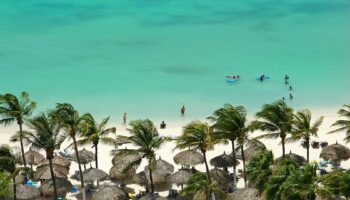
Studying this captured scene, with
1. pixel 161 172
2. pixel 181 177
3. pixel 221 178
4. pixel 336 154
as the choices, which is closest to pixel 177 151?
pixel 161 172

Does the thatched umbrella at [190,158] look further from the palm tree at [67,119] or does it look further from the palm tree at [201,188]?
the palm tree at [67,119]

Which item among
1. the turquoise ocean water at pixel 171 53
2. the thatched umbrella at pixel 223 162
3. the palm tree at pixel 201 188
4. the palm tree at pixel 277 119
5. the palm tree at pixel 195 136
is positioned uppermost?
the turquoise ocean water at pixel 171 53

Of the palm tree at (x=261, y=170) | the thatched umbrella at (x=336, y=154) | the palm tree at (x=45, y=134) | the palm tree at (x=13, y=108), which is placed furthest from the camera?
the thatched umbrella at (x=336, y=154)

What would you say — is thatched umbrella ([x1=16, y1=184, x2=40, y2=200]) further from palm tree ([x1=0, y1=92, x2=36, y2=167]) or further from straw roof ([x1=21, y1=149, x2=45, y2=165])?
straw roof ([x1=21, y1=149, x2=45, y2=165])

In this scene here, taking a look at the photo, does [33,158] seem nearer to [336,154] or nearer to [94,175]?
[94,175]

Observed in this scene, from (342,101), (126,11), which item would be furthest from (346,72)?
(126,11)

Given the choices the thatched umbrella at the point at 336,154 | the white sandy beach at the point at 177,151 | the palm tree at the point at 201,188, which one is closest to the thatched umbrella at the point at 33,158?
the white sandy beach at the point at 177,151
